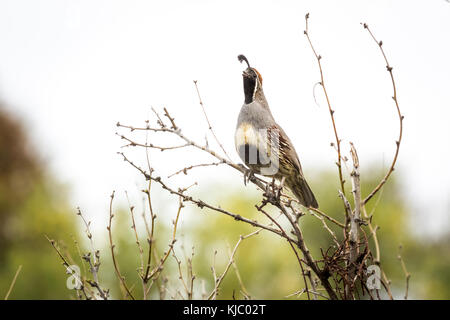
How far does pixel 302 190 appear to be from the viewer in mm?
3477

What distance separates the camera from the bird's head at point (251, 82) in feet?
11.9

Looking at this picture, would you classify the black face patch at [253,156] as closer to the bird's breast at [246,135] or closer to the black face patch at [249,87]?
the bird's breast at [246,135]

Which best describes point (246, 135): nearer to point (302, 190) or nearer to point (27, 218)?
point (302, 190)

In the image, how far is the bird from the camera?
3.30 metres

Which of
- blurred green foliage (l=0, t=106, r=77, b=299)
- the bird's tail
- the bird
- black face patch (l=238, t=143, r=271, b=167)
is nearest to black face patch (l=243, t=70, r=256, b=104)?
the bird

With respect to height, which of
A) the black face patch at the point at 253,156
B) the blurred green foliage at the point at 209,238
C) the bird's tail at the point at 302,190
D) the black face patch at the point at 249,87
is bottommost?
the bird's tail at the point at 302,190

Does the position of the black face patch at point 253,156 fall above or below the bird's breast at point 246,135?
below

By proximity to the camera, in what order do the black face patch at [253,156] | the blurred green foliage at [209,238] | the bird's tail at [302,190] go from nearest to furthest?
the black face patch at [253,156]
the bird's tail at [302,190]
the blurred green foliage at [209,238]

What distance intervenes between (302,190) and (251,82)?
0.91 meters

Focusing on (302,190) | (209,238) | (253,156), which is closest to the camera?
(253,156)

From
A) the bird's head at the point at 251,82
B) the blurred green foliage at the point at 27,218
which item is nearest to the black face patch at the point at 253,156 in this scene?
the bird's head at the point at 251,82

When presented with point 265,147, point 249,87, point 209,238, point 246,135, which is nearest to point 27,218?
point 209,238

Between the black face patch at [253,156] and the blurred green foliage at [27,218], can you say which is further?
the blurred green foliage at [27,218]
